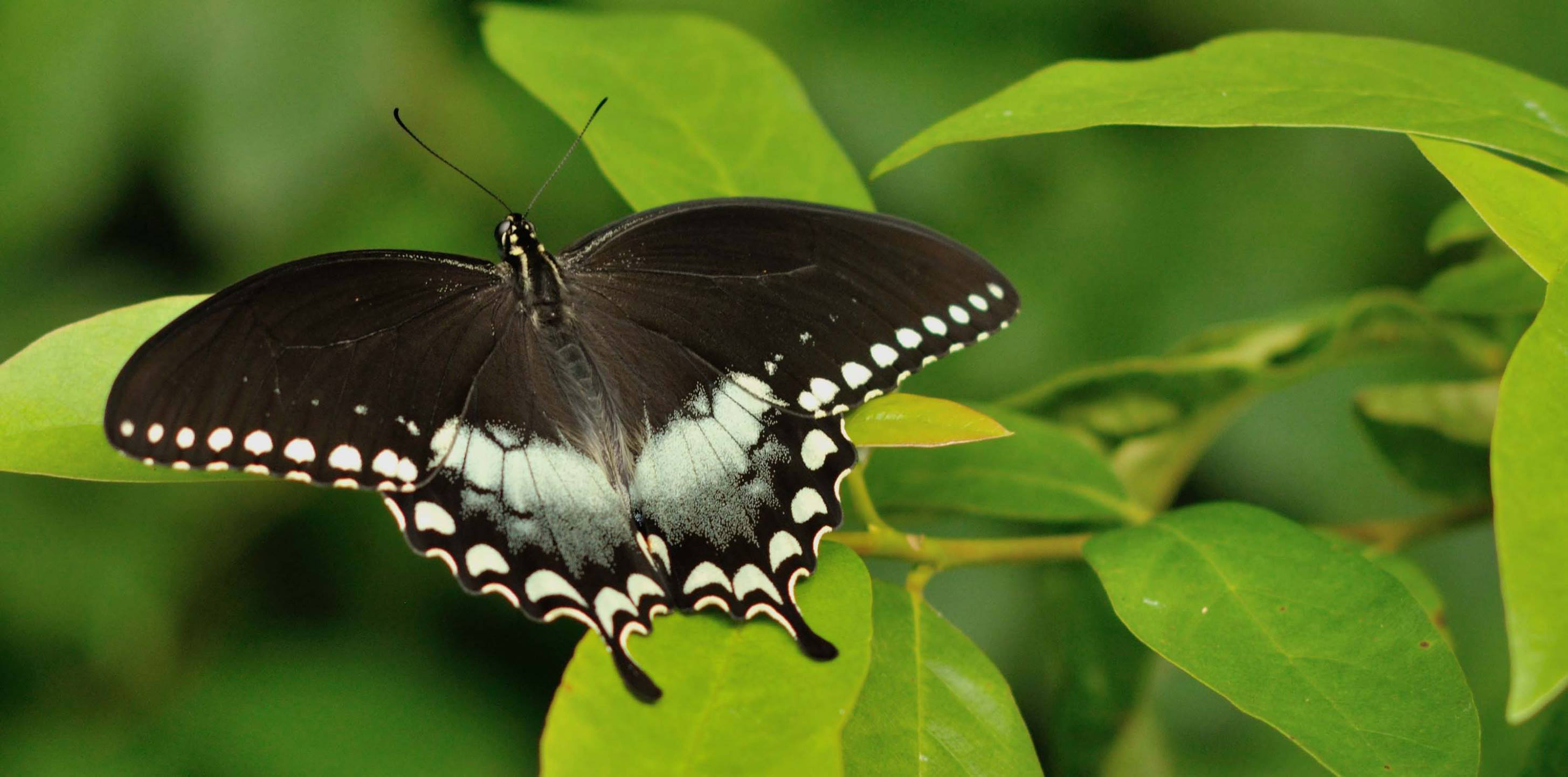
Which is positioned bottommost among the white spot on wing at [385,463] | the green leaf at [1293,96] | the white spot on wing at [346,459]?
the white spot on wing at [385,463]

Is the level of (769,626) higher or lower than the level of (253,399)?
lower

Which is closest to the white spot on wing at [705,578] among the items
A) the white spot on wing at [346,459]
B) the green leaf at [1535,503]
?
the white spot on wing at [346,459]

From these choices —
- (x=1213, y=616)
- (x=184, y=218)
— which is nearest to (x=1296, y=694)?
(x=1213, y=616)

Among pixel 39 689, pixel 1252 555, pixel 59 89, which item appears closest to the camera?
pixel 1252 555

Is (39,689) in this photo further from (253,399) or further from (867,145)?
(867,145)

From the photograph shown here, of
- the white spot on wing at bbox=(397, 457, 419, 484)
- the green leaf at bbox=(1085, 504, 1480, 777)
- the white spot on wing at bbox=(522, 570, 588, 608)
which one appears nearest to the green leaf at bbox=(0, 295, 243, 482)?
the white spot on wing at bbox=(397, 457, 419, 484)

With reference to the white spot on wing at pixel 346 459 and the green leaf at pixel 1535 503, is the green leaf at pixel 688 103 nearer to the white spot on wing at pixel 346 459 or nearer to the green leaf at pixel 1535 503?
the white spot on wing at pixel 346 459
